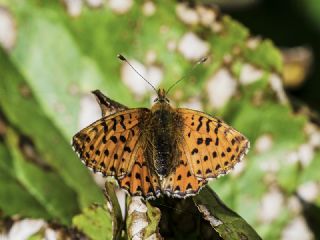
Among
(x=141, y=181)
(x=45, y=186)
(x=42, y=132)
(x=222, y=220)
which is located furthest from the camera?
(x=42, y=132)

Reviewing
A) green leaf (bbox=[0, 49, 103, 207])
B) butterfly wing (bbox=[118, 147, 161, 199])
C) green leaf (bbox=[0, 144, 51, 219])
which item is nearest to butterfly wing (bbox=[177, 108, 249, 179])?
butterfly wing (bbox=[118, 147, 161, 199])

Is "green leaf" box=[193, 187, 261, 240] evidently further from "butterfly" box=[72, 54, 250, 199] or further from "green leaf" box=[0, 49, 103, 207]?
"green leaf" box=[0, 49, 103, 207]

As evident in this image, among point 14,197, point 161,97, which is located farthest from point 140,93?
point 14,197

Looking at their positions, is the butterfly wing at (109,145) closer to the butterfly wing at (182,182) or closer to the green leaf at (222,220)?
the butterfly wing at (182,182)

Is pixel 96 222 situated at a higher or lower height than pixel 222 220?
higher

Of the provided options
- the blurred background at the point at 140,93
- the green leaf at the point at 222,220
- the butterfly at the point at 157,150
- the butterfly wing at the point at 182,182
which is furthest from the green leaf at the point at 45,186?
the green leaf at the point at 222,220

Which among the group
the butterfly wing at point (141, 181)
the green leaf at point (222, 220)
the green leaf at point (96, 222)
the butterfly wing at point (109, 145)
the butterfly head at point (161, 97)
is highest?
the butterfly head at point (161, 97)

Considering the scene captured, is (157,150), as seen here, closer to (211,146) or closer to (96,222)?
(211,146)
